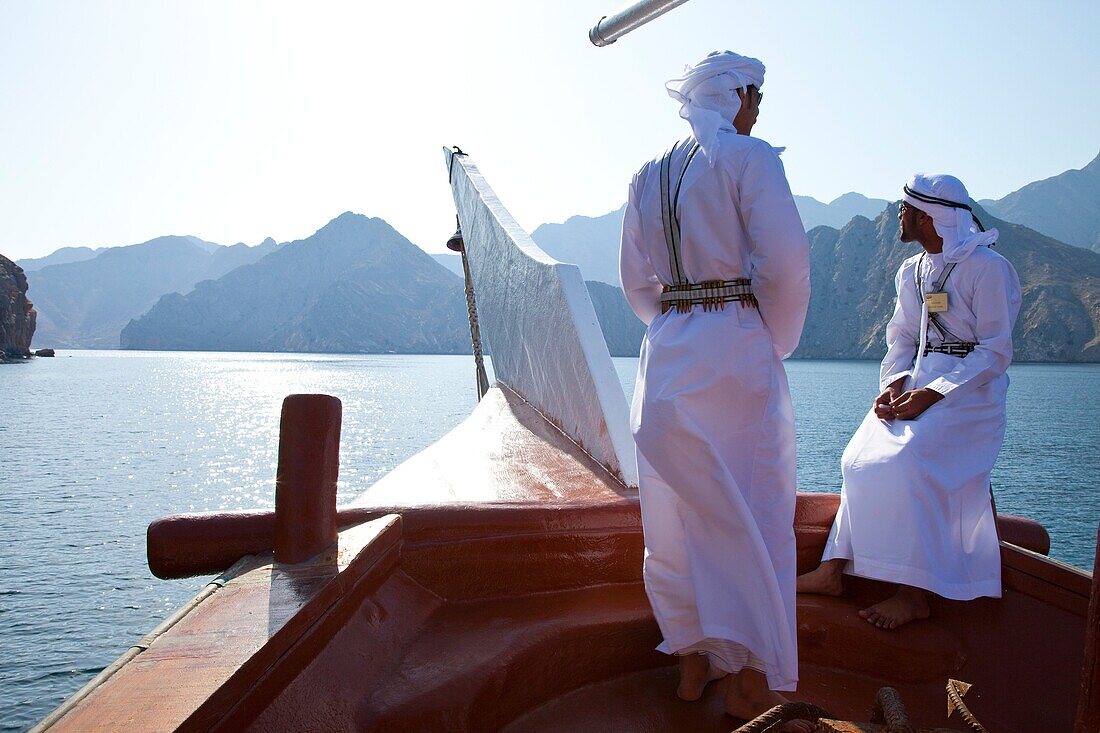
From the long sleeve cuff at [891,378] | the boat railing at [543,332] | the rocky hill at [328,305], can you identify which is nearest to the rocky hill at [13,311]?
the boat railing at [543,332]

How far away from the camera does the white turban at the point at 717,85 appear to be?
1.83 m

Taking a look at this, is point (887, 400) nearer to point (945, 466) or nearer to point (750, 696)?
point (945, 466)

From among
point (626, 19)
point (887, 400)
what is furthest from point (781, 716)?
point (626, 19)

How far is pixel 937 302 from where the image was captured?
249 centimetres

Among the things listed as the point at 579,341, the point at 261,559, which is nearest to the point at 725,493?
the point at 261,559

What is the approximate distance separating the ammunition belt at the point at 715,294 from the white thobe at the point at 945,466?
824 millimetres

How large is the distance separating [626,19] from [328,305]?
5791 inches

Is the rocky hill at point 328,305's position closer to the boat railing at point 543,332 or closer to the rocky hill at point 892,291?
the rocky hill at point 892,291

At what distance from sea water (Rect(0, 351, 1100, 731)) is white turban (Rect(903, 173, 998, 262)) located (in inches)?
129

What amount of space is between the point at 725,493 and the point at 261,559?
1.04 meters

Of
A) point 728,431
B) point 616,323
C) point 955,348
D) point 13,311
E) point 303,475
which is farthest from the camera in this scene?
point 616,323

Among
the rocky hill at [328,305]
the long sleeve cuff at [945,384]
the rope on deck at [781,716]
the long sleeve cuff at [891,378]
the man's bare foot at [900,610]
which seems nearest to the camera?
the rope on deck at [781,716]

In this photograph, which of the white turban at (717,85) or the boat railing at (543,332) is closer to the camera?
the white turban at (717,85)

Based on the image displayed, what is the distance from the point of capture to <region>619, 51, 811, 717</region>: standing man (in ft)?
5.35
